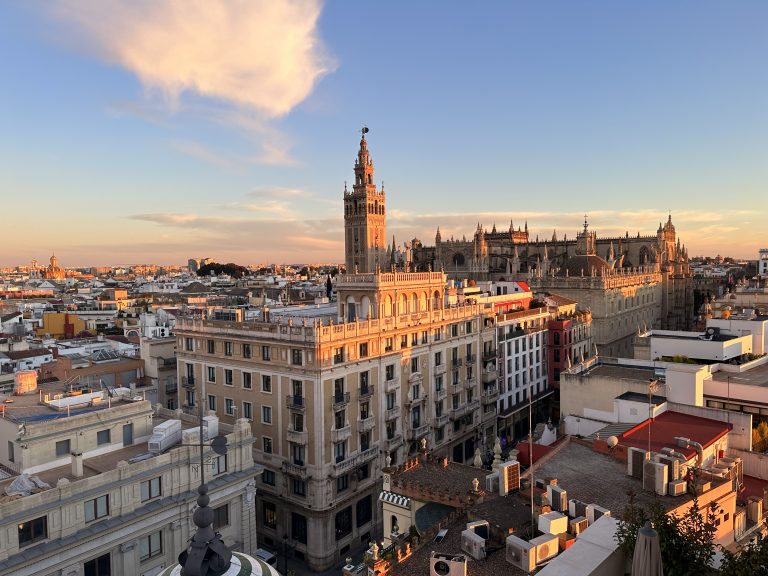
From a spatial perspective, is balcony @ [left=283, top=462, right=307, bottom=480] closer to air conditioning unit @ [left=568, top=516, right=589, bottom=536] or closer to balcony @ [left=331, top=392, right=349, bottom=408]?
balcony @ [left=331, top=392, right=349, bottom=408]

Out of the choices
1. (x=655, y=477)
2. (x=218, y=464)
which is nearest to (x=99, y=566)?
(x=218, y=464)

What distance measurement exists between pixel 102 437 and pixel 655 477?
26694mm

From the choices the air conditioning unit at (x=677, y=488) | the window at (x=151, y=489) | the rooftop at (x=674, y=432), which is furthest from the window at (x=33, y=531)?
the rooftop at (x=674, y=432)

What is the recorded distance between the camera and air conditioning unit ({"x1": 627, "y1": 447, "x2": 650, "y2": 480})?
22484mm

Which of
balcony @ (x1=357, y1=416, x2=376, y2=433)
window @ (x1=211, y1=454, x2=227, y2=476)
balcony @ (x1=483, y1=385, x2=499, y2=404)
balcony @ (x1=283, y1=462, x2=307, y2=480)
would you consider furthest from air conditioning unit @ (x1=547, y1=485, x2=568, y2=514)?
balcony @ (x1=483, y1=385, x2=499, y2=404)

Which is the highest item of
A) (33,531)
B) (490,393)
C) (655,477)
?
(655,477)

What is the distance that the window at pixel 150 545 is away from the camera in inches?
1071

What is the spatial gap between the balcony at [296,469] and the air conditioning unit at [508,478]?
804 inches

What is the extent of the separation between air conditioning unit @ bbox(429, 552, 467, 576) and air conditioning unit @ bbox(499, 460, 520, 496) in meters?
5.48

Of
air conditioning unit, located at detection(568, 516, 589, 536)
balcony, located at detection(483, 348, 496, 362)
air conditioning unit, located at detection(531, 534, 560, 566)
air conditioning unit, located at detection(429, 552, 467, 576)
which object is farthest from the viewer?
balcony, located at detection(483, 348, 496, 362)

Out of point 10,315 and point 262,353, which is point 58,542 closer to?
point 262,353

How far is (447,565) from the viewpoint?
1623cm

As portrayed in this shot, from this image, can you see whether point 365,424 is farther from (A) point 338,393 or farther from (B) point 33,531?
(B) point 33,531

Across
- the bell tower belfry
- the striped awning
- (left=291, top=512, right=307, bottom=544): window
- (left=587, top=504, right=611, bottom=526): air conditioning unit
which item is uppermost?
the bell tower belfry
